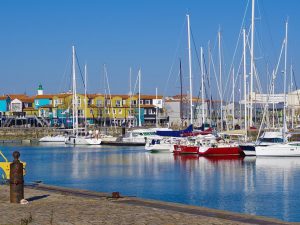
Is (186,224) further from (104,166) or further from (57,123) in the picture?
(57,123)

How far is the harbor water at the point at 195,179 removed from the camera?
28828 millimetres

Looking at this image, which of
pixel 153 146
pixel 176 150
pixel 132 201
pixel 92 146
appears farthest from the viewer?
pixel 92 146

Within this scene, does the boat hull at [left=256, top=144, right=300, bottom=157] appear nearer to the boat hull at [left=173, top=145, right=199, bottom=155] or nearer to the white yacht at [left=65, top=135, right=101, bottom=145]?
the boat hull at [left=173, top=145, right=199, bottom=155]

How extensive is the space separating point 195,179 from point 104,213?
23428mm

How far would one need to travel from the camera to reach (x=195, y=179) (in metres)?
40.7

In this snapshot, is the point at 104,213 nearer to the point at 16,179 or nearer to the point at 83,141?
the point at 16,179

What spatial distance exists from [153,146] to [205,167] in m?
21.7

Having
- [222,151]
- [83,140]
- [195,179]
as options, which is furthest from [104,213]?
[83,140]

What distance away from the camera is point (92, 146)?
302 feet

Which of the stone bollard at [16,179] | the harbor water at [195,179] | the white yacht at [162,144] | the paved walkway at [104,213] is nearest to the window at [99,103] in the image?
the white yacht at [162,144]

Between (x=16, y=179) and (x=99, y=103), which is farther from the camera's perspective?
(x=99, y=103)

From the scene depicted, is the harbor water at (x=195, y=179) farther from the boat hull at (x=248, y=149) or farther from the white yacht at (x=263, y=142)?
the white yacht at (x=263, y=142)

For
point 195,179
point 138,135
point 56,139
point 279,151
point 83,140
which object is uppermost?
point 138,135

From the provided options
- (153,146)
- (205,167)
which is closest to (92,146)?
(153,146)
